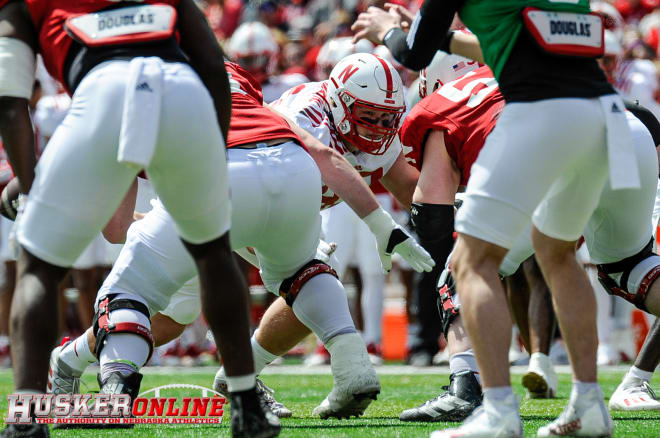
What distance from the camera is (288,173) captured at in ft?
12.6

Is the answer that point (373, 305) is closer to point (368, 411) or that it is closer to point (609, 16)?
point (609, 16)

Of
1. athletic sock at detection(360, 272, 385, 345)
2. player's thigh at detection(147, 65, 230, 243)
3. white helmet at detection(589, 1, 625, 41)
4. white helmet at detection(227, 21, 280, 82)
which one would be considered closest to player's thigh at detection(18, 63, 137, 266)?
player's thigh at detection(147, 65, 230, 243)

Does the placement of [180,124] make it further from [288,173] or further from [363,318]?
[363,318]

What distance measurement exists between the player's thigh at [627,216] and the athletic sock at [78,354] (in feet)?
7.12

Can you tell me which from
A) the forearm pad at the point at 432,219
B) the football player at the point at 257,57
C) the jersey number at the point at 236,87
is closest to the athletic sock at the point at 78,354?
the jersey number at the point at 236,87

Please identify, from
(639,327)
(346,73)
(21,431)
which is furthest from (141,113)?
(639,327)

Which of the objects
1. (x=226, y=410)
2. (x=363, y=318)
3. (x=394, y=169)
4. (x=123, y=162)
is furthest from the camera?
(x=363, y=318)

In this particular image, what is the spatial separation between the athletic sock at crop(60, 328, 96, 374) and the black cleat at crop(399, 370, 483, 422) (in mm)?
1359

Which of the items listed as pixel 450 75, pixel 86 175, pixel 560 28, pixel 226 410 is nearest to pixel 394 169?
pixel 450 75

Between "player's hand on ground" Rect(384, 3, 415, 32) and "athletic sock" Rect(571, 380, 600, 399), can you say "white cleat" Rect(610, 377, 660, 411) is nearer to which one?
"athletic sock" Rect(571, 380, 600, 399)

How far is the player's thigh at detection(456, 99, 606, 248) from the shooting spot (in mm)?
3023

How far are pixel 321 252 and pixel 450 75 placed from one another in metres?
1.43

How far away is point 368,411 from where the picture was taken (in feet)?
15.8

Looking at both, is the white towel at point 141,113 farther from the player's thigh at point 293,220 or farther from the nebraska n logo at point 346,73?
the nebraska n logo at point 346,73
